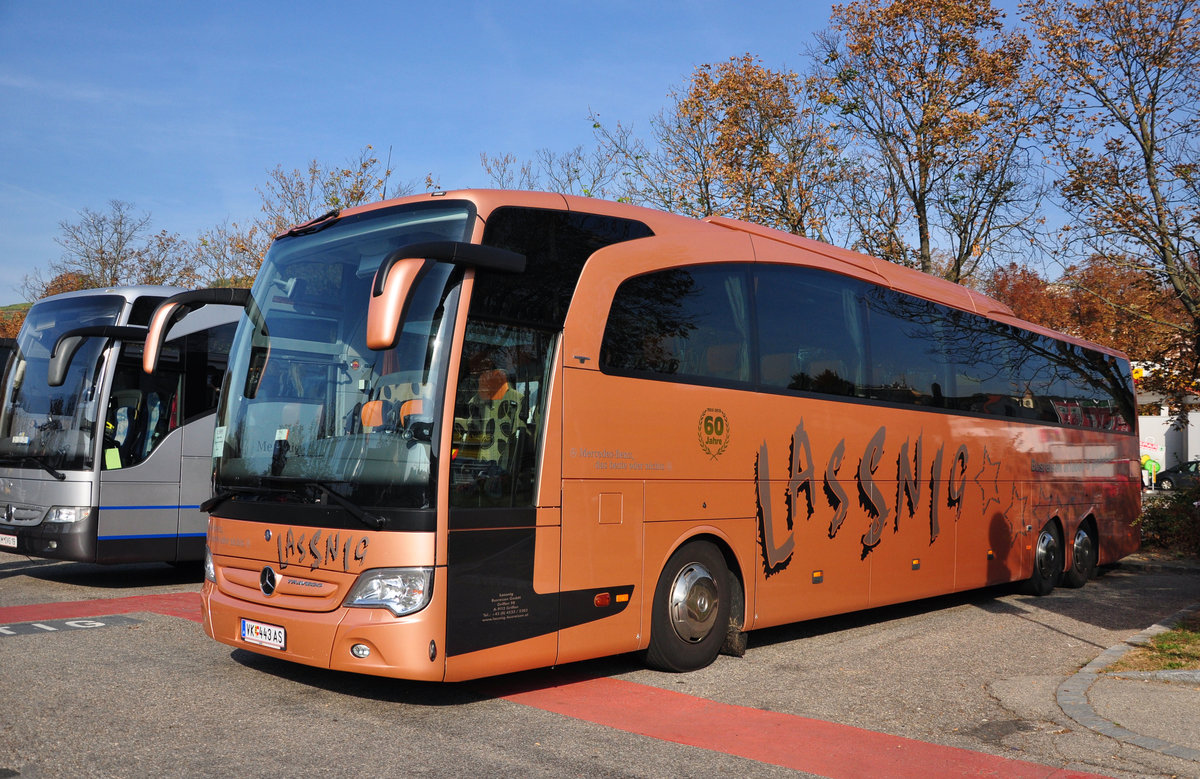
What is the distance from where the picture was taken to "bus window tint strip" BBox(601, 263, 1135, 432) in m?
7.63

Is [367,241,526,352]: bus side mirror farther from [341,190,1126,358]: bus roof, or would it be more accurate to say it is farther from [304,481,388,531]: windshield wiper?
[304,481,388,531]: windshield wiper

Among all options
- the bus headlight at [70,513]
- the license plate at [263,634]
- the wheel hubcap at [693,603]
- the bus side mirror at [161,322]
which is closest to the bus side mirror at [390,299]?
the license plate at [263,634]

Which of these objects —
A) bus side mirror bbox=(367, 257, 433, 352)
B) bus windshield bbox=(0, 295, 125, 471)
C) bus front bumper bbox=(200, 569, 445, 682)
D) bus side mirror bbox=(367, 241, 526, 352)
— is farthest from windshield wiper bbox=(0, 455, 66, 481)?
bus side mirror bbox=(367, 257, 433, 352)

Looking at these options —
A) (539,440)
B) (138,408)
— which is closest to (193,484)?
(138,408)

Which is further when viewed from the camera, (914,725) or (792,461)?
(792,461)

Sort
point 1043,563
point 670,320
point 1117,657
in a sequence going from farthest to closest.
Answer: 1. point 1043,563
2. point 1117,657
3. point 670,320

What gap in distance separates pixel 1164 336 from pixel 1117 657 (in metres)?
15.6

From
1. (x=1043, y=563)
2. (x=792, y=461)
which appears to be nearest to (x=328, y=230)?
(x=792, y=461)

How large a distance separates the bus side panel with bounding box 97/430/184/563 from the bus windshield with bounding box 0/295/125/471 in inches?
18.0

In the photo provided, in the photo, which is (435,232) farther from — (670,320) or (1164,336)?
(1164,336)

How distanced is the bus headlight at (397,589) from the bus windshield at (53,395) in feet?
22.6

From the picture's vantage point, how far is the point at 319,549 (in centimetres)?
621

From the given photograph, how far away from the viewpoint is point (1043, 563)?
1380cm

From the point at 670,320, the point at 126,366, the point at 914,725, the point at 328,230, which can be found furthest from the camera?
the point at 126,366
